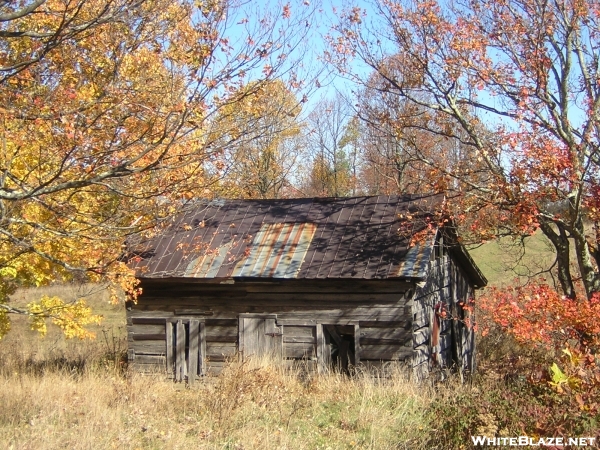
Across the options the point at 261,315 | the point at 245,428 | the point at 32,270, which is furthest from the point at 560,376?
the point at 32,270

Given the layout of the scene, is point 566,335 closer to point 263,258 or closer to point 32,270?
point 263,258

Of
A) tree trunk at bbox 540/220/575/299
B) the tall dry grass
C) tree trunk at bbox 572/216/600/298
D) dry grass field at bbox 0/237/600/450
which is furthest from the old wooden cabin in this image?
tree trunk at bbox 572/216/600/298

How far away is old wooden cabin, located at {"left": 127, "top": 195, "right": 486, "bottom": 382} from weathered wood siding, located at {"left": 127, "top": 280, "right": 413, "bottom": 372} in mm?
22

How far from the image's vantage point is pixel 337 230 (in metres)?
13.9

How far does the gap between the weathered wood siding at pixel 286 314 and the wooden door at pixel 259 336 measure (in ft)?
0.32

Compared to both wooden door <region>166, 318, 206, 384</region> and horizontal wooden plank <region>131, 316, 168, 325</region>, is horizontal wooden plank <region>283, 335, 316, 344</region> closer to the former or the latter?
wooden door <region>166, 318, 206, 384</region>

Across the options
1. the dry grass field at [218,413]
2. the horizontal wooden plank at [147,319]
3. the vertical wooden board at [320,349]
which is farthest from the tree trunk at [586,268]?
the horizontal wooden plank at [147,319]

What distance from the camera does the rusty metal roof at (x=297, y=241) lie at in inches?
498

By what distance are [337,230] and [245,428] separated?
22.5ft

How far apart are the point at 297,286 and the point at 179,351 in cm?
317

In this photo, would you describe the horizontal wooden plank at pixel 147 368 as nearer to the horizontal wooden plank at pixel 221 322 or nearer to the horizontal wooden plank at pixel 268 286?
the horizontal wooden plank at pixel 221 322

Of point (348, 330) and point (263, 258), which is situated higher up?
point (263, 258)

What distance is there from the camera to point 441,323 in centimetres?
1542

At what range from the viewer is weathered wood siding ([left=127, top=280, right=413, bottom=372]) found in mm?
12508
